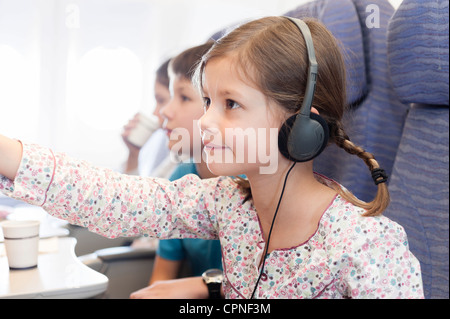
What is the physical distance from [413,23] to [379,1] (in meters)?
0.16

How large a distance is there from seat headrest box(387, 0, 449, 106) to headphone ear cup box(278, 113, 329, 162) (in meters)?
0.37

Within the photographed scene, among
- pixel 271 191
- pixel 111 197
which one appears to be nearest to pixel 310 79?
pixel 271 191

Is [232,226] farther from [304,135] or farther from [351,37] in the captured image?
[351,37]

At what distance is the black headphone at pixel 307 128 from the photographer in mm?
603

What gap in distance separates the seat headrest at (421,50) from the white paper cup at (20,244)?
77cm

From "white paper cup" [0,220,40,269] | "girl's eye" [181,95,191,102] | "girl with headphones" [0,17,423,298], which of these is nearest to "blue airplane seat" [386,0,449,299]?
"girl with headphones" [0,17,423,298]

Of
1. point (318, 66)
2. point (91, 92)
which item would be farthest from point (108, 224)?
point (91, 92)

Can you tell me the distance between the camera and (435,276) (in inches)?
36.3

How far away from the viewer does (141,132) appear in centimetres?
139

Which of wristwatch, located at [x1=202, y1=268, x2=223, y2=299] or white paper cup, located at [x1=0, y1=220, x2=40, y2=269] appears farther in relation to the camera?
wristwatch, located at [x1=202, y1=268, x2=223, y2=299]

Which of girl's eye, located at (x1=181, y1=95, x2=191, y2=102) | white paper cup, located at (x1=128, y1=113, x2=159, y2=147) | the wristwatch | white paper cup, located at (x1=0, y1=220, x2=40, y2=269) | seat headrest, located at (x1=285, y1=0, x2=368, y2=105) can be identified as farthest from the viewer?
white paper cup, located at (x1=128, y1=113, x2=159, y2=147)

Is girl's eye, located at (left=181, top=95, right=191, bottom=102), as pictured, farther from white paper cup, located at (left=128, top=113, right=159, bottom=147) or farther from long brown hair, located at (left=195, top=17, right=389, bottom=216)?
long brown hair, located at (left=195, top=17, right=389, bottom=216)

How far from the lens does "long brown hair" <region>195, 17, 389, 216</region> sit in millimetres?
643
